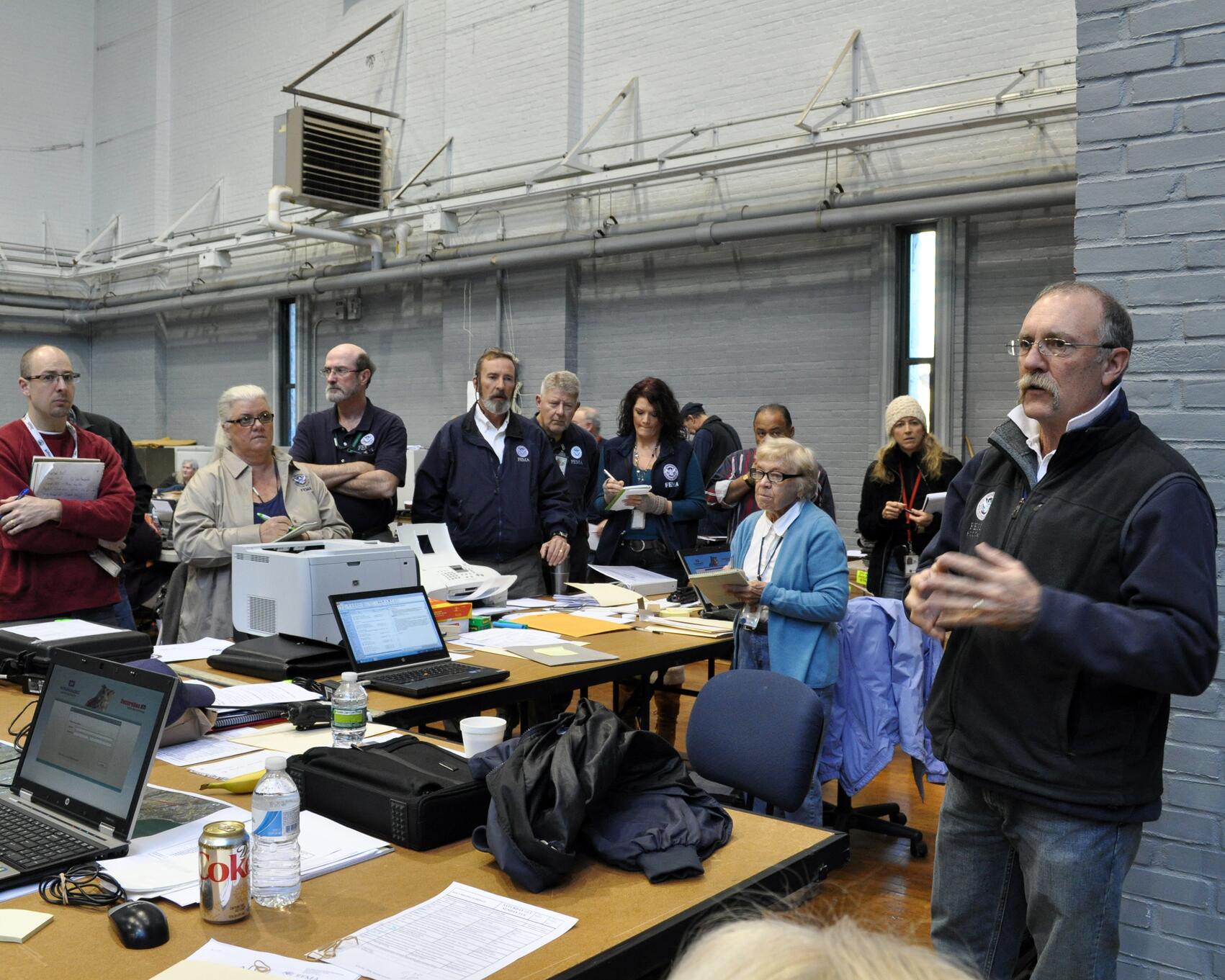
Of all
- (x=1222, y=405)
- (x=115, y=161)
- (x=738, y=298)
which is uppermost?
(x=115, y=161)

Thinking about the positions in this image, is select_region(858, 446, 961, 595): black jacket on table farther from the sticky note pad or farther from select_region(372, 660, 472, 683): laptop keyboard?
the sticky note pad

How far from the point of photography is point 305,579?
312 centimetres

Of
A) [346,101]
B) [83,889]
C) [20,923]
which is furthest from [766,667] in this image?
[346,101]

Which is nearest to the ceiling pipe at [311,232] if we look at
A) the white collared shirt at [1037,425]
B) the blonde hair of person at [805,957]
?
the white collared shirt at [1037,425]

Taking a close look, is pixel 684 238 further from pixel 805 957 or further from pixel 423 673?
pixel 805 957

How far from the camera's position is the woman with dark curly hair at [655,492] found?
4902 mm

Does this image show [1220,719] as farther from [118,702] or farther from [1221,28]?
[118,702]

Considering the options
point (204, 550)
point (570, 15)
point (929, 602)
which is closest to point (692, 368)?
point (570, 15)

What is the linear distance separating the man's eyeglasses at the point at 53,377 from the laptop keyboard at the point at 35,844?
7.20ft

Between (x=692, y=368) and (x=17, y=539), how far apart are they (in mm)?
5887

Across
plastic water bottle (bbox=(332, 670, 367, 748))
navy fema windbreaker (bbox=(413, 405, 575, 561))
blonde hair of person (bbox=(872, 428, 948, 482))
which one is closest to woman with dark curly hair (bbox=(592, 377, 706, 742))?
navy fema windbreaker (bbox=(413, 405, 575, 561))

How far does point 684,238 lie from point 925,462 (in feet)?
11.3

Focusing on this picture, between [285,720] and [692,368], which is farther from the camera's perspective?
[692,368]

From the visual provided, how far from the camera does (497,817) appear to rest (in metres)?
1.67
